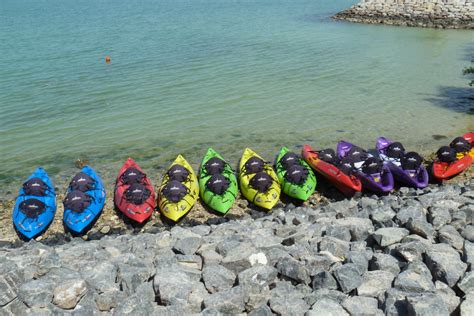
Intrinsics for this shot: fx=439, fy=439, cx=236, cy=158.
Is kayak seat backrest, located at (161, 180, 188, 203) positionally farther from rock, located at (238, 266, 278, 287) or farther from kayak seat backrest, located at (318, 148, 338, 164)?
rock, located at (238, 266, 278, 287)

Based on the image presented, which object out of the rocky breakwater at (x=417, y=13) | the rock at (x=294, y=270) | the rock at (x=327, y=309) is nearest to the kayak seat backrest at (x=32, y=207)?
the rock at (x=294, y=270)

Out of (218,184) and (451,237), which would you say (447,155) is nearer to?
(451,237)

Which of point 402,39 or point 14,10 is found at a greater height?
point 14,10

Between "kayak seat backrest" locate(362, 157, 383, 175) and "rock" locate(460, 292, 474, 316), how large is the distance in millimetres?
5802

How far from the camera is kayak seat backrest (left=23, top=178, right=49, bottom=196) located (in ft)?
31.1

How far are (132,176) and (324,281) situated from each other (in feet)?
19.9

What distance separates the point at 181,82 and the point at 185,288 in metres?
14.7

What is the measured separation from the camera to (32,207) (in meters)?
8.86

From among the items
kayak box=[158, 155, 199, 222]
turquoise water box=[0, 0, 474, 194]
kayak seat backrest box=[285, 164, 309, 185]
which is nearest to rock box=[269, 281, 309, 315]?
kayak box=[158, 155, 199, 222]

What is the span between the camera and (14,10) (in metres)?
42.2

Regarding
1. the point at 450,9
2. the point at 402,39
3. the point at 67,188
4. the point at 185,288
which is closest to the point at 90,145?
the point at 67,188

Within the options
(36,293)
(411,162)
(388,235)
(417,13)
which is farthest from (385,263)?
(417,13)

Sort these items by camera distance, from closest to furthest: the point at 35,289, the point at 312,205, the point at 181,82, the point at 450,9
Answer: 1. the point at 35,289
2. the point at 312,205
3. the point at 181,82
4. the point at 450,9

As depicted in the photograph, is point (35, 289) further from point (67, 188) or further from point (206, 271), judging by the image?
point (67, 188)
